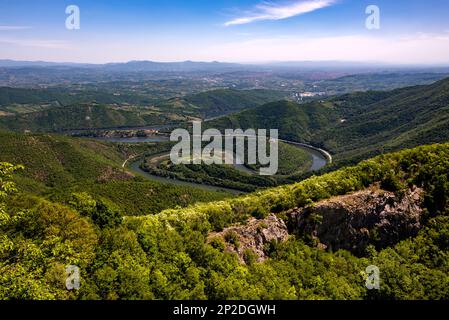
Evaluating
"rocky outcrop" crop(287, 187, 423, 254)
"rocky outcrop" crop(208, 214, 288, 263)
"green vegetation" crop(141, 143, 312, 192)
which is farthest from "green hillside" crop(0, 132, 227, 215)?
"rocky outcrop" crop(287, 187, 423, 254)

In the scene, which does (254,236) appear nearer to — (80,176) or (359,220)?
(359,220)

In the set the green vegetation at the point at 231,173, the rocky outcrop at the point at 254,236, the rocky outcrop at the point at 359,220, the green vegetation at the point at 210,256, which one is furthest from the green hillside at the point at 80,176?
the rocky outcrop at the point at 359,220

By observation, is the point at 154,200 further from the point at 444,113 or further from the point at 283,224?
the point at 444,113

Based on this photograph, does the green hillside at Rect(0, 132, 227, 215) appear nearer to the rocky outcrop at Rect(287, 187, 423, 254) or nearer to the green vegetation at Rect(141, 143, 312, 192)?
the green vegetation at Rect(141, 143, 312, 192)

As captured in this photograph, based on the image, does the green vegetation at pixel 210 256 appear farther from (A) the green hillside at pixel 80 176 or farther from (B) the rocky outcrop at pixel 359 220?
(A) the green hillside at pixel 80 176

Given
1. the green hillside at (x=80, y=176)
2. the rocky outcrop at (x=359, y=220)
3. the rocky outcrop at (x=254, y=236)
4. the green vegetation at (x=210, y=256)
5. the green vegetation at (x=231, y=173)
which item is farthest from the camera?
the green vegetation at (x=231, y=173)
